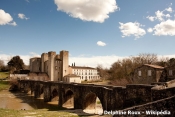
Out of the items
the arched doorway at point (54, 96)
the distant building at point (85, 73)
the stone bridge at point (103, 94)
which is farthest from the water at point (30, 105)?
the distant building at point (85, 73)

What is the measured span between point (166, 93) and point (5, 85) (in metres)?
58.0

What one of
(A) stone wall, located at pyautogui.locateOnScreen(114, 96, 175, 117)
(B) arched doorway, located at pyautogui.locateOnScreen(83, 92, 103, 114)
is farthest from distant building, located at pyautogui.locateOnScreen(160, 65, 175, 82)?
(A) stone wall, located at pyautogui.locateOnScreen(114, 96, 175, 117)

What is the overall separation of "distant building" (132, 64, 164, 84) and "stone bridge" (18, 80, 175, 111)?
392 inches

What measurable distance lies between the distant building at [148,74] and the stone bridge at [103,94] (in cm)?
996

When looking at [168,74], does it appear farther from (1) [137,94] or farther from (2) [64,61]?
(2) [64,61]

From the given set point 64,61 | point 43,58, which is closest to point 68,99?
point 64,61

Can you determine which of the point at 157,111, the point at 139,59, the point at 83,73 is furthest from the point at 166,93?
the point at 83,73

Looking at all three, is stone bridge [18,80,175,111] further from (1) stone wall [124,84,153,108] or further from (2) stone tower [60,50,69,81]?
(2) stone tower [60,50,69,81]

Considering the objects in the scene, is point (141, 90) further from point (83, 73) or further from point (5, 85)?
point (83, 73)

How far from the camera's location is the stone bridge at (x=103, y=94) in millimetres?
15331

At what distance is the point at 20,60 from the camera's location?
8825cm

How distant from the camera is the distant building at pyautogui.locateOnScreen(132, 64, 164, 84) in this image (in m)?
30.5

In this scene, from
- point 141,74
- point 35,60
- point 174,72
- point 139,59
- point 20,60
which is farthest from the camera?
point 20,60

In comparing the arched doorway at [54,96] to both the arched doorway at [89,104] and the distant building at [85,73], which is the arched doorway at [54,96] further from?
the distant building at [85,73]
